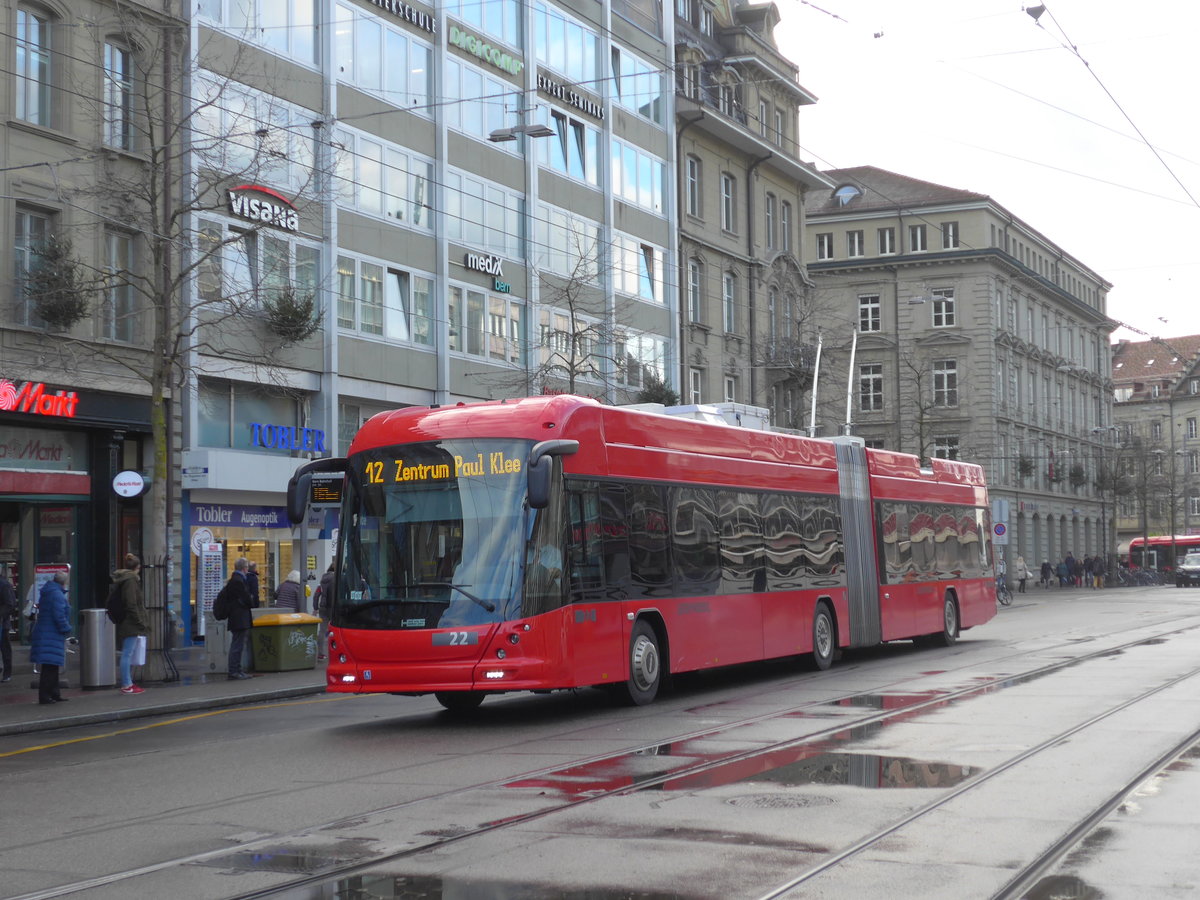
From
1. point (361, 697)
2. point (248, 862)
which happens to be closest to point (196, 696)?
point (361, 697)

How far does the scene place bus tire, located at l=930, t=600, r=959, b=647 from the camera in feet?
86.4

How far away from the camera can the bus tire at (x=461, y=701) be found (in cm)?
1683

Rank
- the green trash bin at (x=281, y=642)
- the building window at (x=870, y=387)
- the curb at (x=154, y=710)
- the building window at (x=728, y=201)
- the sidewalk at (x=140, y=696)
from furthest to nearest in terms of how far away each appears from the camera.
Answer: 1. the building window at (x=870, y=387)
2. the building window at (x=728, y=201)
3. the green trash bin at (x=281, y=642)
4. the sidewalk at (x=140, y=696)
5. the curb at (x=154, y=710)

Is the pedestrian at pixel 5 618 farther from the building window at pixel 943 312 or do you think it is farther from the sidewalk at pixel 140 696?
the building window at pixel 943 312

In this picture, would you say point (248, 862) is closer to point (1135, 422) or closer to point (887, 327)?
point (887, 327)

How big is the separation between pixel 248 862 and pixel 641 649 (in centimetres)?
871

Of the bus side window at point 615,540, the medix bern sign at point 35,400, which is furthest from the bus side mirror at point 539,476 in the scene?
the medix bern sign at point 35,400

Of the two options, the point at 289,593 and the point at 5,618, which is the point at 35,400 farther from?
the point at 289,593

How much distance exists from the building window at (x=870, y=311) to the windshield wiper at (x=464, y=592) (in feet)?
221

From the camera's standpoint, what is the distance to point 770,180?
178 feet

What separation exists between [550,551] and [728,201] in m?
37.6

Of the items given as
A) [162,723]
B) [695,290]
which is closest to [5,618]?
[162,723]

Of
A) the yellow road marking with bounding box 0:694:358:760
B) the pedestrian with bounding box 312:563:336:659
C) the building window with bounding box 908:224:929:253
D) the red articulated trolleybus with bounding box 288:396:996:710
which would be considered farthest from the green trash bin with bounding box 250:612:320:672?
the building window with bounding box 908:224:929:253

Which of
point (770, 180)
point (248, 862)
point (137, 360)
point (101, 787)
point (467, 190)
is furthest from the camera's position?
point (770, 180)
